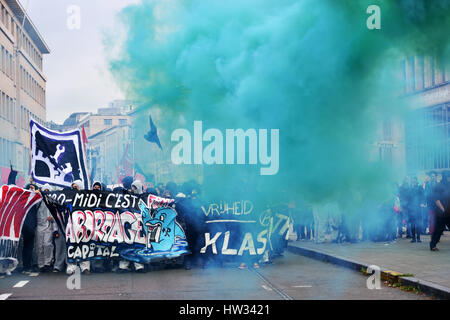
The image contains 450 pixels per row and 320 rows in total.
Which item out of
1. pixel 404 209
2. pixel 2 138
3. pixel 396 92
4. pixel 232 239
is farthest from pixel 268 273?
pixel 2 138

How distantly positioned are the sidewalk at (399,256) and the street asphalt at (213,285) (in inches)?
13.4

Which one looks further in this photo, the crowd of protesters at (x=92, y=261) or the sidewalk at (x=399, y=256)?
the crowd of protesters at (x=92, y=261)

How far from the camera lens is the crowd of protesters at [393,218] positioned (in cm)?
1457

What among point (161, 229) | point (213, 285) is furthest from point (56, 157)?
point (213, 285)

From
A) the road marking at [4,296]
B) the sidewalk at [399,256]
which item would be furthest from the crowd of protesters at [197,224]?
the road marking at [4,296]

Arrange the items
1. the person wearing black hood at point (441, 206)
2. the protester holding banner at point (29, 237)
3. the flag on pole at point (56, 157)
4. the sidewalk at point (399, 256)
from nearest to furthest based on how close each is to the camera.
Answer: the sidewalk at point (399, 256), the protester holding banner at point (29, 237), the flag on pole at point (56, 157), the person wearing black hood at point (441, 206)

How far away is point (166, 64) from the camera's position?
1284cm

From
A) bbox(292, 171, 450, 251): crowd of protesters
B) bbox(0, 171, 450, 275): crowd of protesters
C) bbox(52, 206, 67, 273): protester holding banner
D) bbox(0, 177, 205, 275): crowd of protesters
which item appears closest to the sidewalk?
bbox(292, 171, 450, 251): crowd of protesters

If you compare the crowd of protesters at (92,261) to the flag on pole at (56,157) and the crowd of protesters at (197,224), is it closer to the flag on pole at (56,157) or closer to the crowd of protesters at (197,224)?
the crowd of protesters at (197,224)

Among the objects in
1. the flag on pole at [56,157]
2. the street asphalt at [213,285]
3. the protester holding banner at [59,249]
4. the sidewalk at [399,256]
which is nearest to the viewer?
the street asphalt at [213,285]

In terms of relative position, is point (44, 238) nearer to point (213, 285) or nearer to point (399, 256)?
point (213, 285)

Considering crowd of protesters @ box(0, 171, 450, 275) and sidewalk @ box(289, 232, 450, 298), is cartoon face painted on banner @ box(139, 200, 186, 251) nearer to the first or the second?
crowd of protesters @ box(0, 171, 450, 275)

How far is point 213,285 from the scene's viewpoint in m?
10.3

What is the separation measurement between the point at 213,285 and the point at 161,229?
261 centimetres
